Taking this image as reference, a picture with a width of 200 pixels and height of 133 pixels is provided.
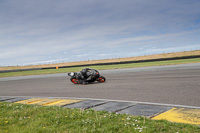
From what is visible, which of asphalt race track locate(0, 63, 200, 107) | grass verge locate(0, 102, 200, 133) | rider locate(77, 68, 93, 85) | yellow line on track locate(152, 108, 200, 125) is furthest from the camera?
rider locate(77, 68, 93, 85)

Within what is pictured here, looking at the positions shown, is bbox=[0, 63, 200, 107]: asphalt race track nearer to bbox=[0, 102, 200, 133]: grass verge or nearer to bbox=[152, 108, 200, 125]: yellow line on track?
bbox=[152, 108, 200, 125]: yellow line on track

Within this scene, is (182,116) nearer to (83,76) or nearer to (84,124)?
(84,124)

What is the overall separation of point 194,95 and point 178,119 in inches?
127

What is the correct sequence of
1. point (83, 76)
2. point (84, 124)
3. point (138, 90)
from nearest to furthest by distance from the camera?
point (84, 124)
point (138, 90)
point (83, 76)

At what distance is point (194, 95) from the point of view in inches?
303

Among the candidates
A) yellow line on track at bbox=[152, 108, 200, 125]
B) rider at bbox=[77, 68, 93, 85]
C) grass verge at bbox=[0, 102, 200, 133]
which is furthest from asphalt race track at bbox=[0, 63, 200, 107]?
grass verge at bbox=[0, 102, 200, 133]

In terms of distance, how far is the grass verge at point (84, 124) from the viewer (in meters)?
4.22

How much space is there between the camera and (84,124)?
479 cm

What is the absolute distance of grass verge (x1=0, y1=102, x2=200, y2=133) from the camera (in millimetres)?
4223

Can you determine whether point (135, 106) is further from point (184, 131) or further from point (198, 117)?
point (184, 131)

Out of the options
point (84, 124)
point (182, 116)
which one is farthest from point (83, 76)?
point (182, 116)

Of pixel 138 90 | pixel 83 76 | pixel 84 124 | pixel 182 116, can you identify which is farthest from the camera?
pixel 83 76

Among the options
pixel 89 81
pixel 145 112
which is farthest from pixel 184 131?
pixel 89 81

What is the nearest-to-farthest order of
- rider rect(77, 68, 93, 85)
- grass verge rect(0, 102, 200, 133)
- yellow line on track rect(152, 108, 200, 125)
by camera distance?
grass verge rect(0, 102, 200, 133)
yellow line on track rect(152, 108, 200, 125)
rider rect(77, 68, 93, 85)
